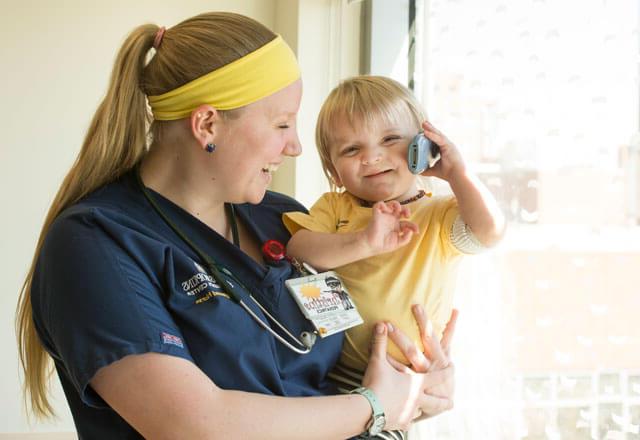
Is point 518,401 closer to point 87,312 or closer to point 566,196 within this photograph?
Answer: point 566,196

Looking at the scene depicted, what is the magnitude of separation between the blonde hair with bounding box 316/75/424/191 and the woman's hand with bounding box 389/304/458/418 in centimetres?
44

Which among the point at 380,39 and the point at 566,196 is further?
the point at 380,39

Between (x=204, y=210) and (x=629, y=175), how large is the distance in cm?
101

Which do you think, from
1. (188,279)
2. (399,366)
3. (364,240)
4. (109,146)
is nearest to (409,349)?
(399,366)

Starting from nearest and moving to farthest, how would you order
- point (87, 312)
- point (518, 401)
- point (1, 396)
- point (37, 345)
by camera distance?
point (87, 312) → point (37, 345) → point (518, 401) → point (1, 396)

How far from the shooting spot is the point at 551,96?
216cm

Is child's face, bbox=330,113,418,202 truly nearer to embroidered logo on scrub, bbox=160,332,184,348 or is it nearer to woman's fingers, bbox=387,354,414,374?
woman's fingers, bbox=387,354,414,374

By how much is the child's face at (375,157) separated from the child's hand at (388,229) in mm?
107

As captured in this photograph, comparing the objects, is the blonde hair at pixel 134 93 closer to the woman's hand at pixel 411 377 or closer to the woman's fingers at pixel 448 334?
the woman's hand at pixel 411 377

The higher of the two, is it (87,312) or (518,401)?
(87,312)

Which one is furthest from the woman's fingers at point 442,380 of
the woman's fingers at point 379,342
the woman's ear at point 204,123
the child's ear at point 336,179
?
the woman's ear at point 204,123

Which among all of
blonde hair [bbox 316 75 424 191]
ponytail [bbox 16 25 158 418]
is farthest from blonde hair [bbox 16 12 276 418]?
blonde hair [bbox 316 75 424 191]

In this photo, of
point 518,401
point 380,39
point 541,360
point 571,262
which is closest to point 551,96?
point 571,262

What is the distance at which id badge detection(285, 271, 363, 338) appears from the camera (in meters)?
1.67
